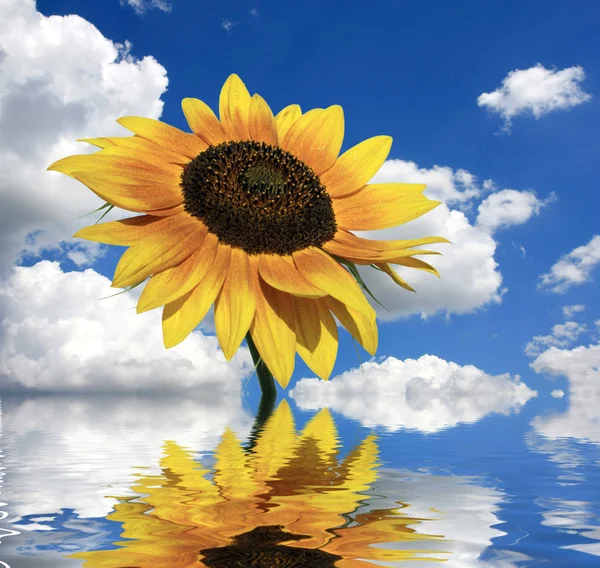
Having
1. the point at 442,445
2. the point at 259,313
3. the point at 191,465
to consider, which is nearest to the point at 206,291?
the point at 259,313

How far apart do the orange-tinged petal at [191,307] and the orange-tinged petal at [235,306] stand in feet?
0.17

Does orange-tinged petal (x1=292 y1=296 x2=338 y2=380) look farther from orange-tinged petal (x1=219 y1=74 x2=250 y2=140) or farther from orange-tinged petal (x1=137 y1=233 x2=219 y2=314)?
→ orange-tinged petal (x1=219 y1=74 x2=250 y2=140)

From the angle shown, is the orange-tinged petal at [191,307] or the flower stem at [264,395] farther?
the flower stem at [264,395]

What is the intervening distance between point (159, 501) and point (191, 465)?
3.43ft

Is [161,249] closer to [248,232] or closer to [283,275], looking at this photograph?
[248,232]

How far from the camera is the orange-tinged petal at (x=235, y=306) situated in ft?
11.5

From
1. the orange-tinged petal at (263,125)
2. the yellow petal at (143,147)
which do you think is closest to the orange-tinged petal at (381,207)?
the orange-tinged petal at (263,125)

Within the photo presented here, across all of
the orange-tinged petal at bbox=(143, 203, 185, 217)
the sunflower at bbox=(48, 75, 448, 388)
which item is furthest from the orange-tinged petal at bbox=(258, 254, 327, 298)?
the orange-tinged petal at bbox=(143, 203, 185, 217)

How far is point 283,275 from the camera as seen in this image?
388 centimetres

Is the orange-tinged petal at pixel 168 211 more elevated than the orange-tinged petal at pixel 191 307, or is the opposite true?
the orange-tinged petal at pixel 168 211

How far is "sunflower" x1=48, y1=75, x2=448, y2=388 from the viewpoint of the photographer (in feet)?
12.1

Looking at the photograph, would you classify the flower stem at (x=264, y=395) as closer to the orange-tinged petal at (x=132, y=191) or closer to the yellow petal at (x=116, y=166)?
the orange-tinged petal at (x=132, y=191)

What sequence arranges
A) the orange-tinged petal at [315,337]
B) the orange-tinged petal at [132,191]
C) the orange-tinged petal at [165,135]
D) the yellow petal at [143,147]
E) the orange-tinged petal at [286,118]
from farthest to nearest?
the orange-tinged petal at [286,118] → the orange-tinged petal at [165,135] → the yellow petal at [143,147] → the orange-tinged petal at [132,191] → the orange-tinged petal at [315,337]


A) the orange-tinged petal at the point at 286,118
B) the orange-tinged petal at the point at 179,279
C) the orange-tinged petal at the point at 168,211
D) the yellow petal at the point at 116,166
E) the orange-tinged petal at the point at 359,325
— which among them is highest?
the orange-tinged petal at the point at 286,118
